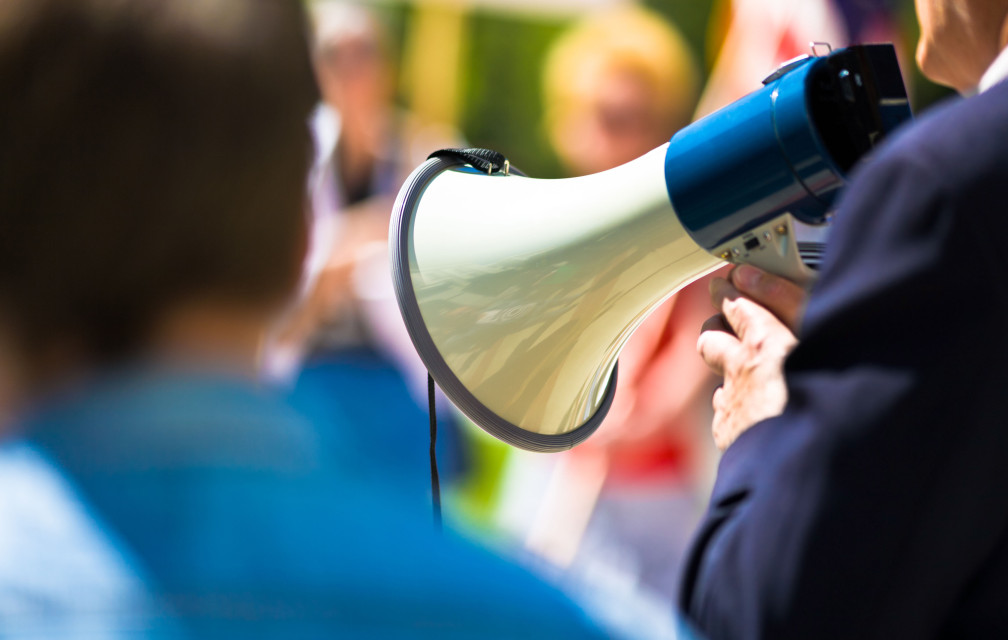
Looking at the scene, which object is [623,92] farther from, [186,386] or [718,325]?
[186,386]

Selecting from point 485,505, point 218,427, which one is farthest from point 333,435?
point 485,505

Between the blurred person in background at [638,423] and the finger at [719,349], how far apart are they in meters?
1.99

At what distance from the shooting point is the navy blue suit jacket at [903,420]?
0.95m

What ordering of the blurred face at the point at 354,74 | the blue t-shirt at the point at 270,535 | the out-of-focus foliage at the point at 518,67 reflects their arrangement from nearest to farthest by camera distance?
the blue t-shirt at the point at 270,535 → the blurred face at the point at 354,74 → the out-of-focus foliage at the point at 518,67

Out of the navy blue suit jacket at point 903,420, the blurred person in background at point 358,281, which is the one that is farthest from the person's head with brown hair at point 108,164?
the blurred person in background at point 358,281

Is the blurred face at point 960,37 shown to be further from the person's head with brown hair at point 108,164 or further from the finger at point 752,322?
the person's head with brown hair at point 108,164

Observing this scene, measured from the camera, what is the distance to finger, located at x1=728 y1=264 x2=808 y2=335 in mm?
1236

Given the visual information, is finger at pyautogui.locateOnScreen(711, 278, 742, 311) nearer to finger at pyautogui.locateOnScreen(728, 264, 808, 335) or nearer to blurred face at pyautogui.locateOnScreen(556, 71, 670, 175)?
finger at pyautogui.locateOnScreen(728, 264, 808, 335)

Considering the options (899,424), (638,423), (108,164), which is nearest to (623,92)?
(638,423)

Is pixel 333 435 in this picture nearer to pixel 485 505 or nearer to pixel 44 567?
pixel 44 567

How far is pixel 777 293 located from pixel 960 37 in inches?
16.4

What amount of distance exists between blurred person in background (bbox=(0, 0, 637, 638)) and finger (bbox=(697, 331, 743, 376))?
62 centimetres

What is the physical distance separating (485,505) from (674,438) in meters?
1.40

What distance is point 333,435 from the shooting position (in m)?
0.68
